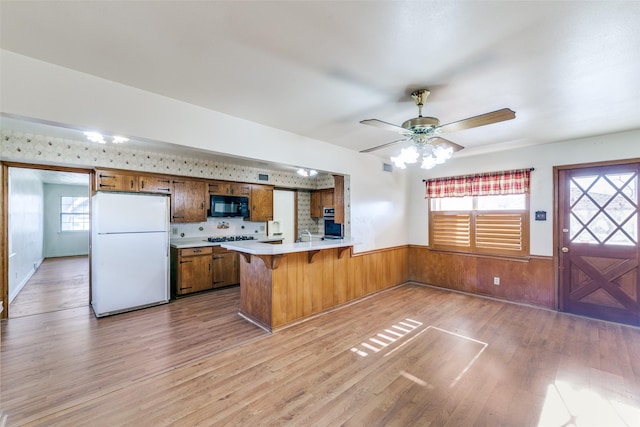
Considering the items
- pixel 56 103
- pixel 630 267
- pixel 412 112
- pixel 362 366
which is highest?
pixel 412 112

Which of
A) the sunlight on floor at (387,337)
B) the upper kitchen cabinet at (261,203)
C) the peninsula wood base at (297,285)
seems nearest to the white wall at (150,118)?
the peninsula wood base at (297,285)

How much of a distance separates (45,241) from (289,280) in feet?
30.5

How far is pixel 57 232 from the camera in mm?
8422

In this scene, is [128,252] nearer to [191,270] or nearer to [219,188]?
[191,270]

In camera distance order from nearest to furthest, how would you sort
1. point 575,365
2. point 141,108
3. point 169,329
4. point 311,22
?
point 311,22, point 141,108, point 575,365, point 169,329

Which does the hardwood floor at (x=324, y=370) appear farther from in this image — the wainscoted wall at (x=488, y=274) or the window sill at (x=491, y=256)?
the window sill at (x=491, y=256)

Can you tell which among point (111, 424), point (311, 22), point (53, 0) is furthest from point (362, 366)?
point (53, 0)

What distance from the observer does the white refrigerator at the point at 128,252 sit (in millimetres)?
3742

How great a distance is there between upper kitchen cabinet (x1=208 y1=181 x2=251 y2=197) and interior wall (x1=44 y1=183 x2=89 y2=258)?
6745mm

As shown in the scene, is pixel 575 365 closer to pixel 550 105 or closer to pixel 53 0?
pixel 550 105

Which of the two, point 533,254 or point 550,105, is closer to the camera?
point 550,105

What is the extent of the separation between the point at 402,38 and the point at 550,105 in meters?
2.07

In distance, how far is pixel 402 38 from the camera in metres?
1.68

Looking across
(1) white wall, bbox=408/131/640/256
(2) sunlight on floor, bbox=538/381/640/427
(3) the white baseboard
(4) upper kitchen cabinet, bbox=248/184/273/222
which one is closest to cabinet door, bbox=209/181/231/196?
(4) upper kitchen cabinet, bbox=248/184/273/222
